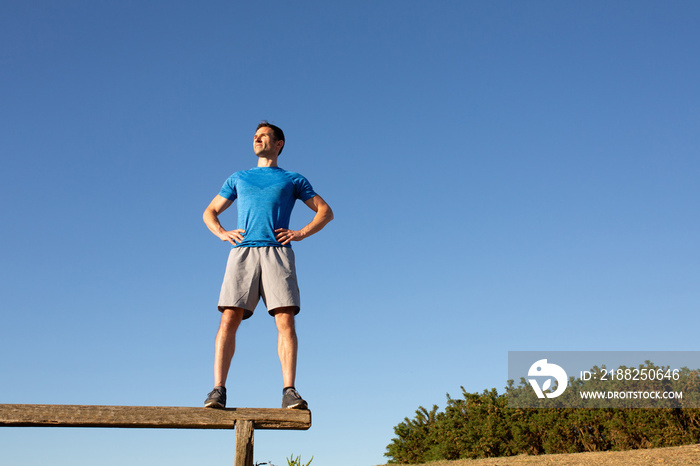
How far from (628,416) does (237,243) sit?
22988mm

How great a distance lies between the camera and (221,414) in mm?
5578

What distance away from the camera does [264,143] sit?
22.8 ft

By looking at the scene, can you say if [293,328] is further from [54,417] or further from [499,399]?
[499,399]

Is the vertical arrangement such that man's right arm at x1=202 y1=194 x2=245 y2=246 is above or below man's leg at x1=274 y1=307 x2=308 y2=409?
above

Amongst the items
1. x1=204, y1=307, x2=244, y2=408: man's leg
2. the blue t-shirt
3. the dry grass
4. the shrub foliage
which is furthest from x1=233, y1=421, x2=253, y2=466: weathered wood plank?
the shrub foliage

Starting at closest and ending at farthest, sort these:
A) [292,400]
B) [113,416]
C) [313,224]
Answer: [113,416]
[292,400]
[313,224]

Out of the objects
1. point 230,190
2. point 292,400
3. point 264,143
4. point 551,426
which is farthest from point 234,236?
point 551,426

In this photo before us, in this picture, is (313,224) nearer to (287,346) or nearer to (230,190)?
(230,190)

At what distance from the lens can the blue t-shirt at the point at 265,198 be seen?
6.39 metres

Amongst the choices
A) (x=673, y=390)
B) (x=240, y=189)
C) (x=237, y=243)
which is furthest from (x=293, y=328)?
(x=673, y=390)

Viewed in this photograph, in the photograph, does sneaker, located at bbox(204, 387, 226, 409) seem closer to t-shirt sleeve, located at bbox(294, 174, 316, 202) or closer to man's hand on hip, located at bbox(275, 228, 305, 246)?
man's hand on hip, located at bbox(275, 228, 305, 246)

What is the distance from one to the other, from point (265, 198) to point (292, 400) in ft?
6.88

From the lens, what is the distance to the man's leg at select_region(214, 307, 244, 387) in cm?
595

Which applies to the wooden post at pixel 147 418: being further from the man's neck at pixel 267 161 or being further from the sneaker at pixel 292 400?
the man's neck at pixel 267 161
